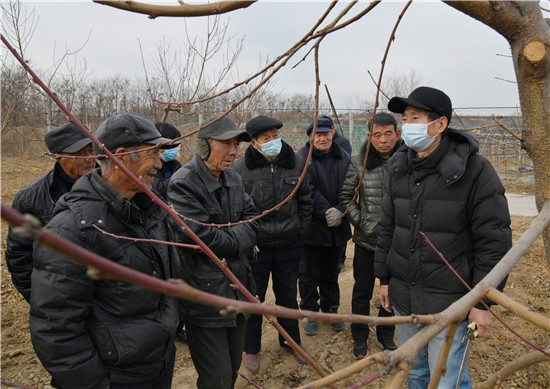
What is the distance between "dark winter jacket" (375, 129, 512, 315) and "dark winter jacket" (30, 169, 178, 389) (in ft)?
4.50

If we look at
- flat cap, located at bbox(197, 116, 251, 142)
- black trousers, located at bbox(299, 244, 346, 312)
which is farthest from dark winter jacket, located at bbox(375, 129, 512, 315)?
black trousers, located at bbox(299, 244, 346, 312)

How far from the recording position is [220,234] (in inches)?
90.5

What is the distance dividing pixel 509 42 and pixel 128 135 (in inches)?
63.1

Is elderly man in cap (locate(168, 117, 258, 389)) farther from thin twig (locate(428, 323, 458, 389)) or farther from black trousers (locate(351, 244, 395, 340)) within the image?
thin twig (locate(428, 323, 458, 389))

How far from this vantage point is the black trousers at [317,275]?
3799mm

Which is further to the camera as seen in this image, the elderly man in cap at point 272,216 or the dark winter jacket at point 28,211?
the elderly man in cap at point 272,216

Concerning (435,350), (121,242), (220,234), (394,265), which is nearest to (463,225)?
(394,265)

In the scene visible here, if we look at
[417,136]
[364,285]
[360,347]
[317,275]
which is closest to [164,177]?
[317,275]

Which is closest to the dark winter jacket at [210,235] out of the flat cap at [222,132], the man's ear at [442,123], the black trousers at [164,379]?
the flat cap at [222,132]

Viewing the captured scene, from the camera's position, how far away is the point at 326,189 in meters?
3.76

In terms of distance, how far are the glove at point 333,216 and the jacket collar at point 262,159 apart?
59cm

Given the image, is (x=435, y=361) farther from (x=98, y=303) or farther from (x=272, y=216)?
(x=98, y=303)

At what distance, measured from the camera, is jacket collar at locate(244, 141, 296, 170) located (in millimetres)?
3305

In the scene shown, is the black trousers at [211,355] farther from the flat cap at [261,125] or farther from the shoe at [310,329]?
the flat cap at [261,125]
